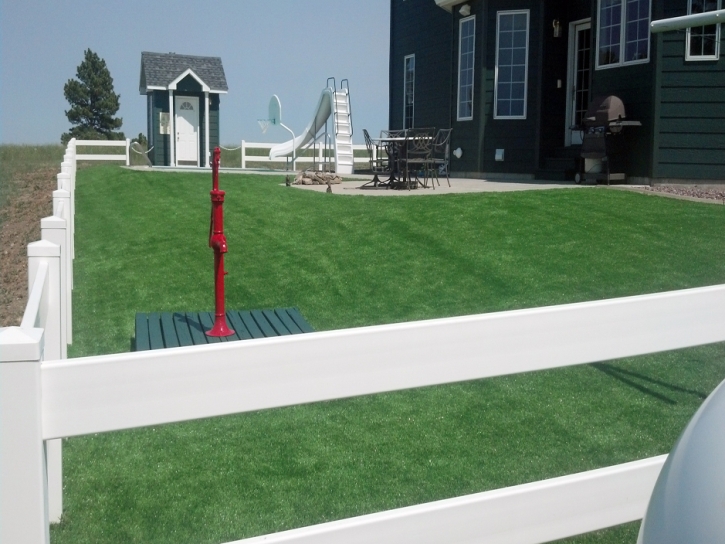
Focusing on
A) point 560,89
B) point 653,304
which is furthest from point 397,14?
point 653,304

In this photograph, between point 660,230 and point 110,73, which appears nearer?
point 660,230

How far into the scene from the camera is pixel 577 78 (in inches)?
638

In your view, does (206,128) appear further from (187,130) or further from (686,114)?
(686,114)

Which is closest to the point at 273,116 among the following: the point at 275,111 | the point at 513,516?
the point at 275,111

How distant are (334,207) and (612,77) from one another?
5747mm

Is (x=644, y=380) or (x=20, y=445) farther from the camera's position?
(x=644, y=380)

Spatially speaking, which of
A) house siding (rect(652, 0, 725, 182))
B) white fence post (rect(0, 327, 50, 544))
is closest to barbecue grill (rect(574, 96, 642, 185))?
house siding (rect(652, 0, 725, 182))

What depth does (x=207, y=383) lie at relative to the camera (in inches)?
73.6

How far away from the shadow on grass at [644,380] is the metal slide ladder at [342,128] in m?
15.6

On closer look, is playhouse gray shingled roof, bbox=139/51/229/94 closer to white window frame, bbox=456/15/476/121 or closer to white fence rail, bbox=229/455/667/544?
white window frame, bbox=456/15/476/121

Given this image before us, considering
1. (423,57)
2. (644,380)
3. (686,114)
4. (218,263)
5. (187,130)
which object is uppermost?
(423,57)

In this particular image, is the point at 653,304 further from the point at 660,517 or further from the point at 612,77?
the point at 612,77

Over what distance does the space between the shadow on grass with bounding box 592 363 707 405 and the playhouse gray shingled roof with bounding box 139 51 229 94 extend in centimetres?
2357

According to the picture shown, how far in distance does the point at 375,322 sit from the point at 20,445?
5.29 meters
